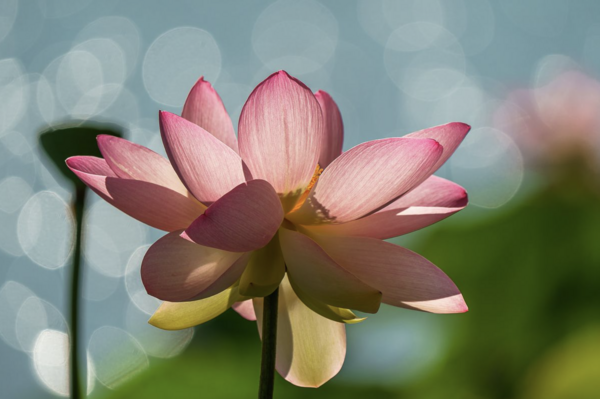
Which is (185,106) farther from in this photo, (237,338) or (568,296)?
(568,296)

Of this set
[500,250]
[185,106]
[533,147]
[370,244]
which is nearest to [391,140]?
[370,244]

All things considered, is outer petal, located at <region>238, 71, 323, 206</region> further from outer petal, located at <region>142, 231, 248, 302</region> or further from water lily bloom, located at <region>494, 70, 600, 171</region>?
water lily bloom, located at <region>494, 70, 600, 171</region>

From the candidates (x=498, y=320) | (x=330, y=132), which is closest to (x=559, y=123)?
(x=498, y=320)

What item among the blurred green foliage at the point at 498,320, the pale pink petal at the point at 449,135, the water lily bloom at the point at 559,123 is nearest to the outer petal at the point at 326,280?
the pale pink petal at the point at 449,135

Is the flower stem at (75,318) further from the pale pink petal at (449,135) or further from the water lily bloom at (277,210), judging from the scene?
the pale pink petal at (449,135)

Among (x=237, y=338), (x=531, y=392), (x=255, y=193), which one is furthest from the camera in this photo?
(x=237, y=338)

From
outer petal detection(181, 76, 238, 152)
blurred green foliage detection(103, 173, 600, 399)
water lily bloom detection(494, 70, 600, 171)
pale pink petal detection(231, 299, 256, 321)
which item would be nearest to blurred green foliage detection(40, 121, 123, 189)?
outer petal detection(181, 76, 238, 152)
